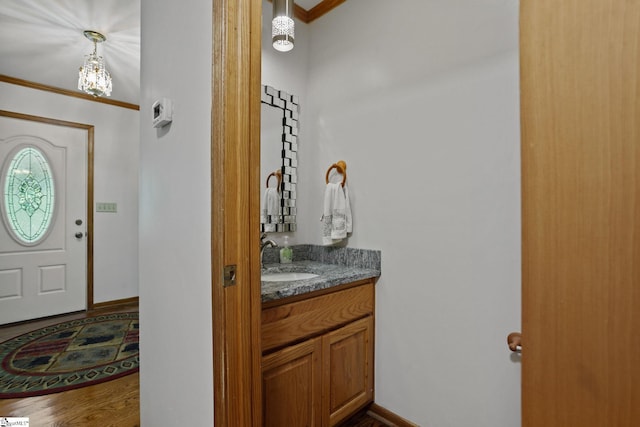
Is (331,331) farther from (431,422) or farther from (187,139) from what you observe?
(187,139)

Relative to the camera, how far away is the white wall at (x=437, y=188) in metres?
1.34

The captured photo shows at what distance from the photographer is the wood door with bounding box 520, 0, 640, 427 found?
323mm

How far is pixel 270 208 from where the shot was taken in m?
2.08

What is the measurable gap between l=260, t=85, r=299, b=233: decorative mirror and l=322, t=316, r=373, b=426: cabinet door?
821 millimetres

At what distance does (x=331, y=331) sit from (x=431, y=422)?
0.70 m

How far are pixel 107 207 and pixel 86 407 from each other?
99.6 inches

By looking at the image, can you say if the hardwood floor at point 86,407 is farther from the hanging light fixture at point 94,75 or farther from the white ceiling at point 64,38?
the white ceiling at point 64,38

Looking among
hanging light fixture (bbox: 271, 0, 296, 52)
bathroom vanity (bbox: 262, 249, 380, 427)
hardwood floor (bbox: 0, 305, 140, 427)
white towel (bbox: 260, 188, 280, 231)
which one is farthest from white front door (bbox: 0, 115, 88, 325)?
hanging light fixture (bbox: 271, 0, 296, 52)

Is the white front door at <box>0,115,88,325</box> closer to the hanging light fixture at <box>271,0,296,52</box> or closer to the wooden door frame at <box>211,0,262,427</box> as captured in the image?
the hanging light fixture at <box>271,0,296,52</box>

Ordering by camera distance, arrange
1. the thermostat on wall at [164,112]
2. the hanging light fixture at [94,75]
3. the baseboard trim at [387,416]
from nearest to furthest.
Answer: the thermostat on wall at [164,112], the baseboard trim at [387,416], the hanging light fixture at [94,75]

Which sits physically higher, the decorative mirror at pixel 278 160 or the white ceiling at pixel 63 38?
the white ceiling at pixel 63 38

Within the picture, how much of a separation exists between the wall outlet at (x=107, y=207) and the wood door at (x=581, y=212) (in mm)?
4342

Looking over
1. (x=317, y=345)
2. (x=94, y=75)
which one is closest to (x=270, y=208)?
(x=317, y=345)

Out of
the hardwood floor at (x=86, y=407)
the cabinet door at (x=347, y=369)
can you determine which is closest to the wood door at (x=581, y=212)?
the cabinet door at (x=347, y=369)
